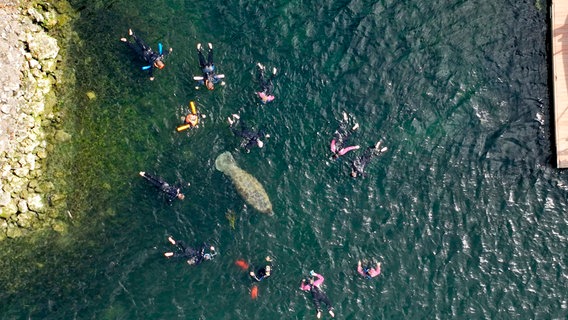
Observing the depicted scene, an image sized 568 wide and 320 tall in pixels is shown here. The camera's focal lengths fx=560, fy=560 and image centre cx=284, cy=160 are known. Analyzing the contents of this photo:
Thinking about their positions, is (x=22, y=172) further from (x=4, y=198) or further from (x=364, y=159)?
(x=364, y=159)

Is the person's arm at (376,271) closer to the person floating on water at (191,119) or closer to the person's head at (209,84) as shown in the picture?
the person floating on water at (191,119)

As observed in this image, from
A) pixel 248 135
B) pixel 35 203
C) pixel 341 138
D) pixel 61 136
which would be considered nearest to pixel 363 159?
pixel 341 138

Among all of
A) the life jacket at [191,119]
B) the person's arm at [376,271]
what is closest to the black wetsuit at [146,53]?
the life jacket at [191,119]

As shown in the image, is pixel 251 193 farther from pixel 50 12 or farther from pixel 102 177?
pixel 50 12

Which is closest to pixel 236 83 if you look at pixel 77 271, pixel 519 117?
pixel 77 271

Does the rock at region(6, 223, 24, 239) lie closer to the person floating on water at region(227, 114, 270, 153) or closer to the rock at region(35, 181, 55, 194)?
the rock at region(35, 181, 55, 194)

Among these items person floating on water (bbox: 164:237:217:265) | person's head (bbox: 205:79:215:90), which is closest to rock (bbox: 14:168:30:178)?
person floating on water (bbox: 164:237:217:265)
